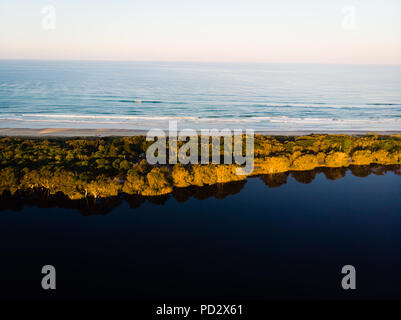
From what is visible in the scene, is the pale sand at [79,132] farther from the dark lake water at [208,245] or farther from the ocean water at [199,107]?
the dark lake water at [208,245]

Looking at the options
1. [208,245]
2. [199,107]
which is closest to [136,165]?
[208,245]

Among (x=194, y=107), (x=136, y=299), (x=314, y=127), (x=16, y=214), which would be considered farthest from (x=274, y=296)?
(x=194, y=107)

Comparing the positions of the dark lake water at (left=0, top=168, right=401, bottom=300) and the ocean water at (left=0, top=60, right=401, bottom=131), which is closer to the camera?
the dark lake water at (left=0, top=168, right=401, bottom=300)

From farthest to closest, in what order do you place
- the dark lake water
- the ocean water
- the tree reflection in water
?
the ocean water
the tree reflection in water
the dark lake water

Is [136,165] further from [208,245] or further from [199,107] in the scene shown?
[199,107]

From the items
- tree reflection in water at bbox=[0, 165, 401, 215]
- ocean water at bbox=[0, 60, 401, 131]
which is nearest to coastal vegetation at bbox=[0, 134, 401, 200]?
tree reflection in water at bbox=[0, 165, 401, 215]

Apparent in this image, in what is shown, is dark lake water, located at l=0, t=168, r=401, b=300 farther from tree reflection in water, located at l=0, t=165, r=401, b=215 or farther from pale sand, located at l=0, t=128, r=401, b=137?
pale sand, located at l=0, t=128, r=401, b=137
